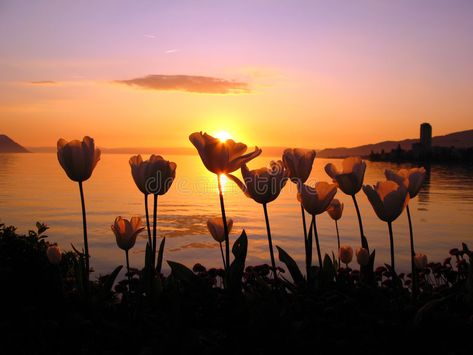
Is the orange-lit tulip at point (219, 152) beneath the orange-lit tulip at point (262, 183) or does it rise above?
above

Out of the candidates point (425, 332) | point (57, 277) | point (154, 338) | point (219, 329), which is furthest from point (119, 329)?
point (425, 332)

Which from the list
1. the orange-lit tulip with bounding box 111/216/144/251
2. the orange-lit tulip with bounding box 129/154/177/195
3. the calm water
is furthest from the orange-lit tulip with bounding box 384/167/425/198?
the calm water

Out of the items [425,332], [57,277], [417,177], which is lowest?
[425,332]

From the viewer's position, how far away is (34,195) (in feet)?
104

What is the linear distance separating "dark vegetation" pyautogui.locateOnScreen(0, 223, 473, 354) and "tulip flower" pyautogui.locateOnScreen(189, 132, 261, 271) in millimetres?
439

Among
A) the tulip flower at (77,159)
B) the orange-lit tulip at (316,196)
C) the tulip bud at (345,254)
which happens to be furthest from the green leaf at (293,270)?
the tulip flower at (77,159)

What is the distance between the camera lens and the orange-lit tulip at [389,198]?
388cm

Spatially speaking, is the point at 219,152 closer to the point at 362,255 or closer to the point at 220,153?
the point at 220,153

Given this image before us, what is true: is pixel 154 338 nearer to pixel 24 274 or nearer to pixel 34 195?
pixel 24 274

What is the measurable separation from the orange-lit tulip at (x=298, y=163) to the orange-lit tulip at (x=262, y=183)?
27cm

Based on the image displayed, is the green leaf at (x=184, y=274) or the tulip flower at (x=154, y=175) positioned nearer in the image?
the green leaf at (x=184, y=274)

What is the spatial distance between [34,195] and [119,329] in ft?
99.2

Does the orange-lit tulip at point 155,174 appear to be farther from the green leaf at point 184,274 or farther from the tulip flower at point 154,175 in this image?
the green leaf at point 184,274

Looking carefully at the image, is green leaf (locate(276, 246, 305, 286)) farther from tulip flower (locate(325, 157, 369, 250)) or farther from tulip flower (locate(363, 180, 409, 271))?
tulip flower (locate(363, 180, 409, 271))
